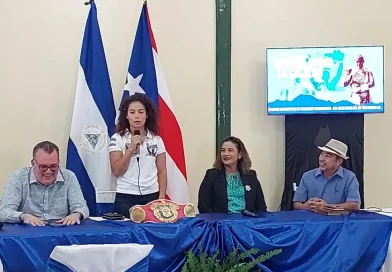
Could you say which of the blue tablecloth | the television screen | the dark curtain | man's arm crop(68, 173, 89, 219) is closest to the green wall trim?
the television screen

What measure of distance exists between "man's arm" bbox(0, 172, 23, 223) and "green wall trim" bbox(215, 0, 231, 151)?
70.7 inches

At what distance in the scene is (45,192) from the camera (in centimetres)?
293

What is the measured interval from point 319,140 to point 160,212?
1815 mm

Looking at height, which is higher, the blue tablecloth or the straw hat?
the straw hat

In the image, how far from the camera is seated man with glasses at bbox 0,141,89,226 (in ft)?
9.35

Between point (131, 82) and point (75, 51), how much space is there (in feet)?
1.69

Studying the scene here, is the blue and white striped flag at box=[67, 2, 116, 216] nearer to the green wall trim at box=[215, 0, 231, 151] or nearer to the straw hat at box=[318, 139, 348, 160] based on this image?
the green wall trim at box=[215, 0, 231, 151]

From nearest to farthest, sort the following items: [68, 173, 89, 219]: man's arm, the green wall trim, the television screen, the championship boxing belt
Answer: the championship boxing belt
[68, 173, 89, 219]: man's arm
the television screen
the green wall trim

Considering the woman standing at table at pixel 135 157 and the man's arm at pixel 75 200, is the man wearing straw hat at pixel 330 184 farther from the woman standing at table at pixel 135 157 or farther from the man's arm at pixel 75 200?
the man's arm at pixel 75 200

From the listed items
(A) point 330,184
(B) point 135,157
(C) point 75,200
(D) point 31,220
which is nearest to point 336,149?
(A) point 330,184

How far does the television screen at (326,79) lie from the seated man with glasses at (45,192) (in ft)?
5.75

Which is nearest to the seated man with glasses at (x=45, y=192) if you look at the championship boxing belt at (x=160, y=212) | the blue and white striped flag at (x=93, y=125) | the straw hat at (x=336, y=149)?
the championship boxing belt at (x=160, y=212)

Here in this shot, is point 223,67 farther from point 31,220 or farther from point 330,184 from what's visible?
point 31,220

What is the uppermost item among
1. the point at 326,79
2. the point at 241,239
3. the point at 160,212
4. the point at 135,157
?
the point at 326,79
